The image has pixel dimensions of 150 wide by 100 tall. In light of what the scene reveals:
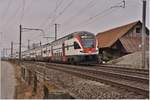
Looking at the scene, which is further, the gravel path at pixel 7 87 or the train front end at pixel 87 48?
the train front end at pixel 87 48

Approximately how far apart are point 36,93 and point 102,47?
37.0 metres

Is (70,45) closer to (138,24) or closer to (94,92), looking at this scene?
(94,92)

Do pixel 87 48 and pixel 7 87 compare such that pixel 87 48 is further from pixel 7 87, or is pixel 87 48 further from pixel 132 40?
pixel 132 40

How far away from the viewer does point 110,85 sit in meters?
12.3

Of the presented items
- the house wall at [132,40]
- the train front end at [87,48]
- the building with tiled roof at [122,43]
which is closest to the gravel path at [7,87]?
the train front end at [87,48]

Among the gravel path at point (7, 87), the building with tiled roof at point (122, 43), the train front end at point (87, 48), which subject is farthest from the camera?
the building with tiled roof at point (122, 43)

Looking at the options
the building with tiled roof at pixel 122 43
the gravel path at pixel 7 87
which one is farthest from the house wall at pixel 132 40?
the gravel path at pixel 7 87

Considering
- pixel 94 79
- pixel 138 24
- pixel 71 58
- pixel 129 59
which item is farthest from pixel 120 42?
pixel 94 79

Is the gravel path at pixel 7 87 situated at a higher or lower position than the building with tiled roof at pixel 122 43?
lower

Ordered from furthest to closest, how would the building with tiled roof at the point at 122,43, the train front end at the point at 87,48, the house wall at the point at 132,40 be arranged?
the house wall at the point at 132,40 < the building with tiled roof at the point at 122,43 < the train front end at the point at 87,48

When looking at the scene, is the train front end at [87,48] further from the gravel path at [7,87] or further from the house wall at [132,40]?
the house wall at [132,40]

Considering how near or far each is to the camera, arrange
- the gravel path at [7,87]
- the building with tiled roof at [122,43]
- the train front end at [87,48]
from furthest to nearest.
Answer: the building with tiled roof at [122,43] < the train front end at [87,48] < the gravel path at [7,87]

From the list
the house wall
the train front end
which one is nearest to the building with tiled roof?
the house wall

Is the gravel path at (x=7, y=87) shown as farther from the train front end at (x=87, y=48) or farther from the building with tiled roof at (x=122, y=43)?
the building with tiled roof at (x=122, y=43)
